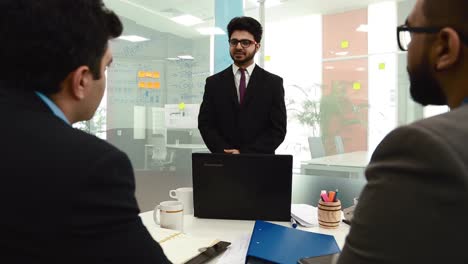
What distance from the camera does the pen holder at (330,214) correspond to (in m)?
1.30

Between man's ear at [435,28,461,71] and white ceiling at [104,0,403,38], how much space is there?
3252mm

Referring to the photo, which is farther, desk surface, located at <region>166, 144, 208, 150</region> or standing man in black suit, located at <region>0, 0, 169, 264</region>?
desk surface, located at <region>166, 144, 208, 150</region>

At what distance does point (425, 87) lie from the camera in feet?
2.42

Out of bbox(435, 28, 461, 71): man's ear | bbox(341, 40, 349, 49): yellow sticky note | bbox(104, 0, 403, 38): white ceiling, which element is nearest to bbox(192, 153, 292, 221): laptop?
bbox(435, 28, 461, 71): man's ear

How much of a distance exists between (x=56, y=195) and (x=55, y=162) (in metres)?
0.05

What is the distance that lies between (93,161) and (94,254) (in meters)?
0.16

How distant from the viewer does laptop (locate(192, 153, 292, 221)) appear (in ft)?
4.27

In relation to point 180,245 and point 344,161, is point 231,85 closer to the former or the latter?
point 180,245

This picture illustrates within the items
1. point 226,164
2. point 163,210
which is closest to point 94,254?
point 163,210

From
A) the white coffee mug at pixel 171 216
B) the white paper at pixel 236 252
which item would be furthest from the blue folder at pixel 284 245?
the white coffee mug at pixel 171 216

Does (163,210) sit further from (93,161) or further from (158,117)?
(158,117)

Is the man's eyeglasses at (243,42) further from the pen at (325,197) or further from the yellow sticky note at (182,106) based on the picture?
the yellow sticky note at (182,106)

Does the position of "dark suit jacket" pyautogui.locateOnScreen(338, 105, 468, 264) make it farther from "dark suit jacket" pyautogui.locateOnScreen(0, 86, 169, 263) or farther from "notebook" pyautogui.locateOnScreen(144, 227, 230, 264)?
"notebook" pyautogui.locateOnScreen(144, 227, 230, 264)

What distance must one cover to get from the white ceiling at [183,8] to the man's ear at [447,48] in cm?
325
